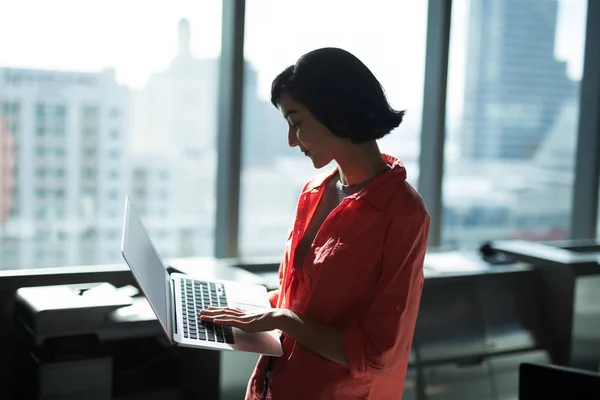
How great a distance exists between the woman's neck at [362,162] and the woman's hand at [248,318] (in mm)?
296

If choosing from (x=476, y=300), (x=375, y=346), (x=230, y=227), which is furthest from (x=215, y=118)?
(x=375, y=346)

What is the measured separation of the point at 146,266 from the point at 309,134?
1.31 ft

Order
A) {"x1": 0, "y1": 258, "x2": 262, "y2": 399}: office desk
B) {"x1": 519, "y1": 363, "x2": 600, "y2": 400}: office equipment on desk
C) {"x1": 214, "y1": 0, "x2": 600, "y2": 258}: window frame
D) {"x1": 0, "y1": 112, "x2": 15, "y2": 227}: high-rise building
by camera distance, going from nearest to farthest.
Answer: {"x1": 519, "y1": 363, "x2": 600, "y2": 400}: office equipment on desk, {"x1": 0, "y1": 258, "x2": 262, "y2": 399}: office desk, {"x1": 0, "y1": 112, "x2": 15, "y2": 227}: high-rise building, {"x1": 214, "y1": 0, "x2": 600, "y2": 258}: window frame

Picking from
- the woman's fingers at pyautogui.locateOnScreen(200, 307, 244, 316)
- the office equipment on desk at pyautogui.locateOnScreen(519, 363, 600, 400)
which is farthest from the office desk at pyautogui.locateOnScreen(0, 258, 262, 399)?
the office equipment on desk at pyautogui.locateOnScreen(519, 363, 600, 400)

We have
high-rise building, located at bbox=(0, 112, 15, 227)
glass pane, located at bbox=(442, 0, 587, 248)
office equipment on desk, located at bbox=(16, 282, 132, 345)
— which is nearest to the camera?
office equipment on desk, located at bbox=(16, 282, 132, 345)

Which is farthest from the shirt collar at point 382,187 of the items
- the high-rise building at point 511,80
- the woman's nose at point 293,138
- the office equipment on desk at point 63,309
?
the high-rise building at point 511,80

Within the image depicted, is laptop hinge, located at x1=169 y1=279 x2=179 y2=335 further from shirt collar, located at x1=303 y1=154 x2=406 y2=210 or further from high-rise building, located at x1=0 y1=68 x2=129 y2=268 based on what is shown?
high-rise building, located at x1=0 y1=68 x2=129 y2=268

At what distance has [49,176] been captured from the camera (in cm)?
250

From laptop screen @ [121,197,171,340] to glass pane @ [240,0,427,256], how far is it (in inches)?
53.7

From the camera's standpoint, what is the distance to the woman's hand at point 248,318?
127 cm

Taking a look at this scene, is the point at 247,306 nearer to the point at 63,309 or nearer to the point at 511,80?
the point at 63,309

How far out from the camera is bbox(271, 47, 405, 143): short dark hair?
4.11 feet

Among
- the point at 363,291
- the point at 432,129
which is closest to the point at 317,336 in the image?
the point at 363,291

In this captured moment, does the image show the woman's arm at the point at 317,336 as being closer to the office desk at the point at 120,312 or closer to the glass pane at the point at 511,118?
the office desk at the point at 120,312
